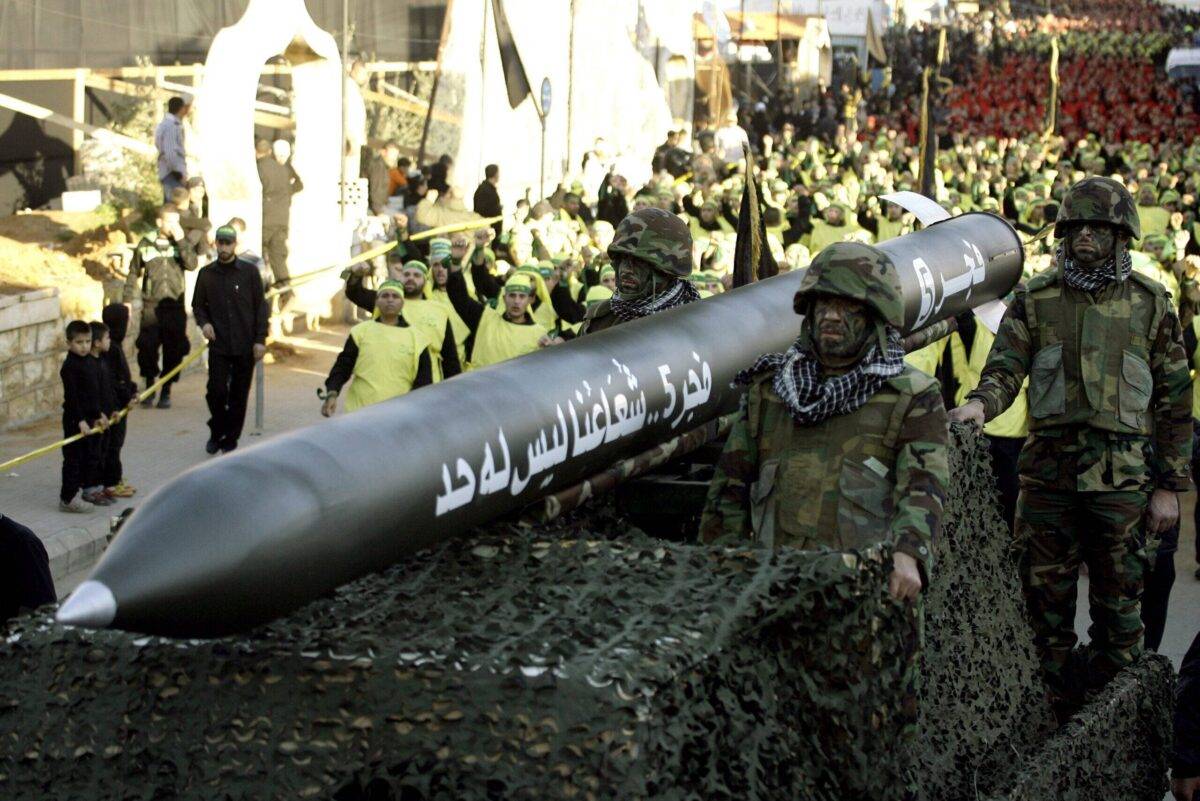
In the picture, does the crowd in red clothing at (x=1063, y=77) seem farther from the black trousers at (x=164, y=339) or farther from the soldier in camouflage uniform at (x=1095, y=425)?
the soldier in camouflage uniform at (x=1095, y=425)

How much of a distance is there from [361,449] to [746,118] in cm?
3642

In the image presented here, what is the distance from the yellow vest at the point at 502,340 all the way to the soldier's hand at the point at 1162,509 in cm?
523

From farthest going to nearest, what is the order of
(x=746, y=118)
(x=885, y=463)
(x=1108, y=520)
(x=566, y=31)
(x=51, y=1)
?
1. (x=746, y=118)
2. (x=566, y=31)
3. (x=51, y=1)
4. (x=1108, y=520)
5. (x=885, y=463)

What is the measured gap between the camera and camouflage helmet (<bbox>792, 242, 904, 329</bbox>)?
5.07 meters

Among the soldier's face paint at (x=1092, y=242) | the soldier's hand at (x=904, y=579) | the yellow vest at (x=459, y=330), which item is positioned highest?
the soldier's face paint at (x=1092, y=242)

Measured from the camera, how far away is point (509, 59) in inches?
986

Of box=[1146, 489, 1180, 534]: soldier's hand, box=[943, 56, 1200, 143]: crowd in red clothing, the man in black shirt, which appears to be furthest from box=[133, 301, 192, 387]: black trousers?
box=[943, 56, 1200, 143]: crowd in red clothing

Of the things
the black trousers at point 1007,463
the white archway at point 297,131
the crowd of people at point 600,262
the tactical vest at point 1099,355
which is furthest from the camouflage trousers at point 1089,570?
the white archway at point 297,131

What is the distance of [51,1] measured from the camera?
19.4 m

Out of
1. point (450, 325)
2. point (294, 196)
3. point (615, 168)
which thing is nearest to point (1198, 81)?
point (615, 168)

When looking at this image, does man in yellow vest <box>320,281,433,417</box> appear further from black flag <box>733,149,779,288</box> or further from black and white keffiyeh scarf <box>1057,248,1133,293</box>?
black and white keffiyeh scarf <box>1057,248,1133,293</box>

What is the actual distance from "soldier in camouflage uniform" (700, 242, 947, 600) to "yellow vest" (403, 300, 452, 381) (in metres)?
6.11

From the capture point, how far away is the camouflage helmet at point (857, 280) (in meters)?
5.07

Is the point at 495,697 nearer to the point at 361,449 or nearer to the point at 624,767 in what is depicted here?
the point at 624,767
